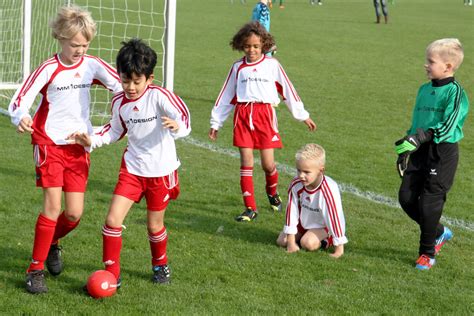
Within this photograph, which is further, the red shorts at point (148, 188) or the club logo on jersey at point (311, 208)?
the club logo on jersey at point (311, 208)

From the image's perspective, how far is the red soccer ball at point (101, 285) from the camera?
17.3 ft

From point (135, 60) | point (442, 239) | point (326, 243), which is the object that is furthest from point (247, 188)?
point (135, 60)

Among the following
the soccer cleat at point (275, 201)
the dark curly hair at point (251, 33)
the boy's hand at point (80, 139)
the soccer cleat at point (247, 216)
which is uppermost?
the dark curly hair at point (251, 33)

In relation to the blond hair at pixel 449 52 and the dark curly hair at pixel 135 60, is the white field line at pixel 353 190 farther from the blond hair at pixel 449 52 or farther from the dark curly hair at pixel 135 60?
the dark curly hair at pixel 135 60

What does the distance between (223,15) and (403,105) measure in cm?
2109

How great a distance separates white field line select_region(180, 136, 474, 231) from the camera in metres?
7.70

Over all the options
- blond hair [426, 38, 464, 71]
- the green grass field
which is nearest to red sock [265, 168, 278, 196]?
the green grass field

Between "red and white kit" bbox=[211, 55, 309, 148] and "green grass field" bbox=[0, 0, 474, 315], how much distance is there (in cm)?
89

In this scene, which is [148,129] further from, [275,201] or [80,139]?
[275,201]

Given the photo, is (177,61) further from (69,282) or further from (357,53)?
(69,282)

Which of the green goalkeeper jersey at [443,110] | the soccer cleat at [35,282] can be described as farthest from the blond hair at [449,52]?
the soccer cleat at [35,282]

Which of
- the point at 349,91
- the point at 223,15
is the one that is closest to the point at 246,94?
the point at 349,91

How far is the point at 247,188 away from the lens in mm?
7656

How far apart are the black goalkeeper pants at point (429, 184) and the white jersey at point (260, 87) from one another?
1.54 meters
